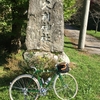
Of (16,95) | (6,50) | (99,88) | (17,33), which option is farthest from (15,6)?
(99,88)

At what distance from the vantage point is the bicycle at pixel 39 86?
194 inches

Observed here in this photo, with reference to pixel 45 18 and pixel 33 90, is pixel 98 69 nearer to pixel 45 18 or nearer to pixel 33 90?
pixel 45 18

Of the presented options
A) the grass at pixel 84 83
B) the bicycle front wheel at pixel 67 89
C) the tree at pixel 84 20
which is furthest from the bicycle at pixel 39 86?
the tree at pixel 84 20

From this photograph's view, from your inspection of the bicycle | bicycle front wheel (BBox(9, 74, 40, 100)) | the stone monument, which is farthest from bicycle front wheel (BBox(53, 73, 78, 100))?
the stone monument

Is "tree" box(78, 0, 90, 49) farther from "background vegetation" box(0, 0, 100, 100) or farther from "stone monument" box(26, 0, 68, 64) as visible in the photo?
"stone monument" box(26, 0, 68, 64)

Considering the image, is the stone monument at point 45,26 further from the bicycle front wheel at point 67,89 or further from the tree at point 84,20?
the tree at point 84,20

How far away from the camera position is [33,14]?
20.3 feet

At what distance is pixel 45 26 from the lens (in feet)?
20.9

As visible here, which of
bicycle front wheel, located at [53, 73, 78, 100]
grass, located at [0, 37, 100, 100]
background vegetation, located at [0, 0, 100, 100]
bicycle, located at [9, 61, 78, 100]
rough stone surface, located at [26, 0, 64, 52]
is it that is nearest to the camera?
bicycle, located at [9, 61, 78, 100]

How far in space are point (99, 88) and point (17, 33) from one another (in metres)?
4.18

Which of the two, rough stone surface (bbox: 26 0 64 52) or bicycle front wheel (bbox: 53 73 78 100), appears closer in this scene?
bicycle front wheel (bbox: 53 73 78 100)

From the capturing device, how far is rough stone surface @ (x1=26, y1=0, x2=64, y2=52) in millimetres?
6188

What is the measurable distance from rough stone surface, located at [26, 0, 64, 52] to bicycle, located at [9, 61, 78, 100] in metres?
1.36

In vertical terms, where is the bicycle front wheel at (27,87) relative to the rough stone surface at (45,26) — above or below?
below
